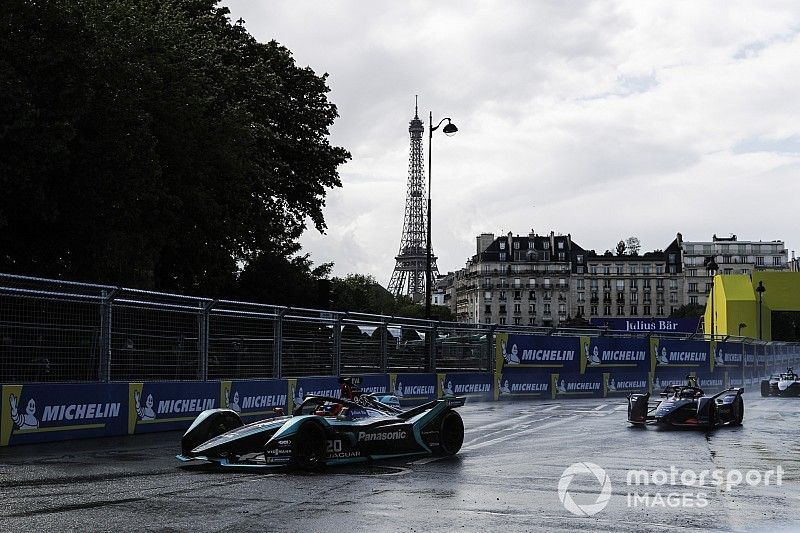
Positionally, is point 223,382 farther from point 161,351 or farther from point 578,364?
point 578,364

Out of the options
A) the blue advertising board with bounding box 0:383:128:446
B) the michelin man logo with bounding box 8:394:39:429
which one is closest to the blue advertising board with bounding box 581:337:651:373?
the blue advertising board with bounding box 0:383:128:446

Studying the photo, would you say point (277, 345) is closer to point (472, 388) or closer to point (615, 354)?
point (472, 388)

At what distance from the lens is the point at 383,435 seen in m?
13.6

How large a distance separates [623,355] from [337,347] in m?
16.6

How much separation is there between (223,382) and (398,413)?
18.5ft

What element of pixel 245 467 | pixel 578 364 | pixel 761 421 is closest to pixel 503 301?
pixel 578 364

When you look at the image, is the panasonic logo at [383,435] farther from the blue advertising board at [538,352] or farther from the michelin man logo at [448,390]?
the blue advertising board at [538,352]

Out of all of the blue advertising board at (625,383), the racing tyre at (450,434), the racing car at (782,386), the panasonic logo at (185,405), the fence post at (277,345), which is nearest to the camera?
the racing tyre at (450,434)

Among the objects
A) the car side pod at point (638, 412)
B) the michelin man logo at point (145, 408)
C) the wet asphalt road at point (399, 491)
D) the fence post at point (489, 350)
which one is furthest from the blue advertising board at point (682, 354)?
the michelin man logo at point (145, 408)

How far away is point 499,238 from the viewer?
172 meters

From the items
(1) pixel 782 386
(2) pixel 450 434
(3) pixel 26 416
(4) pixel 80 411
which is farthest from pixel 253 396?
(1) pixel 782 386

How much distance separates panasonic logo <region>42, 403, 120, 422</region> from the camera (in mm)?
15398

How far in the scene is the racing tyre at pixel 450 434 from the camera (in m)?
14.6

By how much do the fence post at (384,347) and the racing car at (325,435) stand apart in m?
10.7
